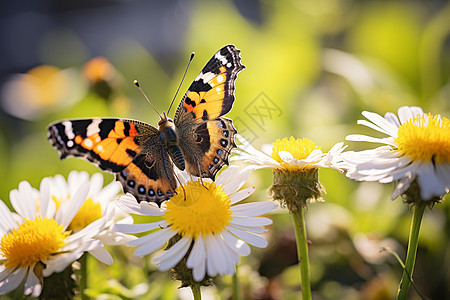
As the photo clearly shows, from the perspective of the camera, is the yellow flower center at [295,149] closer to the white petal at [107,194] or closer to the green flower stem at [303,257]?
the green flower stem at [303,257]

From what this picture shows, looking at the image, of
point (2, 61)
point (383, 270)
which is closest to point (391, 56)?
point (383, 270)

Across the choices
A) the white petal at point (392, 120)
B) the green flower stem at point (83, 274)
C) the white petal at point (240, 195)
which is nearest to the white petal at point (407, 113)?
the white petal at point (392, 120)

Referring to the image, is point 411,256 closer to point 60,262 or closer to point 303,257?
point 303,257

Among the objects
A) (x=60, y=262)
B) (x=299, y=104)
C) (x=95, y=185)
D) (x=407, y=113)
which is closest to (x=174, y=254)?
(x=60, y=262)

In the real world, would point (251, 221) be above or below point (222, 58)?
below

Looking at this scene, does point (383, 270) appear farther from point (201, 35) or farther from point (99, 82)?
point (201, 35)

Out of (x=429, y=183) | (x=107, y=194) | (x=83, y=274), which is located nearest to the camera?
(x=429, y=183)

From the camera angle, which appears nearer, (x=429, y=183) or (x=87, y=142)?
(x=429, y=183)
